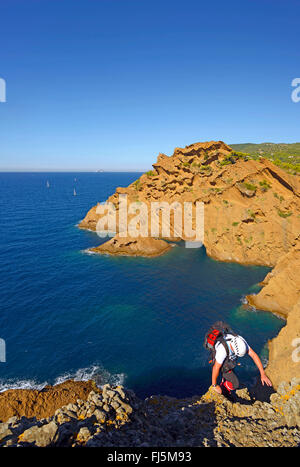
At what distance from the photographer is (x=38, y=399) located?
21156 millimetres

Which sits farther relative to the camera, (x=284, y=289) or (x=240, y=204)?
(x=240, y=204)

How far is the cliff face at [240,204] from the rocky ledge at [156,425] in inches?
976

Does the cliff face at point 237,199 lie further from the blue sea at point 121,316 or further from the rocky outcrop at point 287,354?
the rocky outcrop at point 287,354

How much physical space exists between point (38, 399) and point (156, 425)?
17.0 meters

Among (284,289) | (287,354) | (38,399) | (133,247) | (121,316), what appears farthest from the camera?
(133,247)

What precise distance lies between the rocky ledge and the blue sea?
1310cm

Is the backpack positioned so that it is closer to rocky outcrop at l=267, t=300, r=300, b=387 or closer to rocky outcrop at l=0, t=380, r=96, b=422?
rocky outcrop at l=267, t=300, r=300, b=387

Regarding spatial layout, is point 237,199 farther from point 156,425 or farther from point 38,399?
point 156,425

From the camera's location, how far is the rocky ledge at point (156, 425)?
7.53 metres

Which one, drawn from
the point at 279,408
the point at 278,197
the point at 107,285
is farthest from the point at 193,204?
the point at 279,408

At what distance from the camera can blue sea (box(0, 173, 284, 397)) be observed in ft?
81.1

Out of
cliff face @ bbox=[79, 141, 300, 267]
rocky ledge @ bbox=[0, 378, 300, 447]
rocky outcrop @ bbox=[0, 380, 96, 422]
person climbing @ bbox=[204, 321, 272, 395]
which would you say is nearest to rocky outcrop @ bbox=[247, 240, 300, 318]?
cliff face @ bbox=[79, 141, 300, 267]

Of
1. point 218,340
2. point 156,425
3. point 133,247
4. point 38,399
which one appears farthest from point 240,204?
point 156,425

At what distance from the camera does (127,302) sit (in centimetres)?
3678
